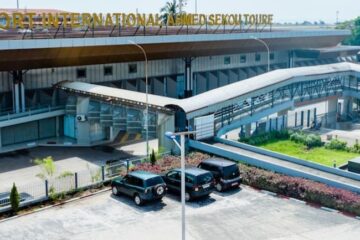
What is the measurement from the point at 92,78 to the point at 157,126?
20802 millimetres

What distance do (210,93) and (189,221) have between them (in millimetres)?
17190

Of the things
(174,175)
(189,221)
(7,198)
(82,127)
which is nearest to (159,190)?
(174,175)

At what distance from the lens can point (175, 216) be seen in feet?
95.6

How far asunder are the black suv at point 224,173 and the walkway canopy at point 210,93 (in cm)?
639

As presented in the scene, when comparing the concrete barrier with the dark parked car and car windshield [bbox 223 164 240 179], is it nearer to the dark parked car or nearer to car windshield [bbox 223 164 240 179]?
car windshield [bbox 223 164 240 179]

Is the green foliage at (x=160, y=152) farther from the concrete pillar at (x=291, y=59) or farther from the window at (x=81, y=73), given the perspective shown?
the concrete pillar at (x=291, y=59)

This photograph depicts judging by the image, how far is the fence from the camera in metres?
30.9

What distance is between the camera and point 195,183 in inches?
1207

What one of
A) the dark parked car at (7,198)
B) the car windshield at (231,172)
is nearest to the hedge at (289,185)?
the car windshield at (231,172)

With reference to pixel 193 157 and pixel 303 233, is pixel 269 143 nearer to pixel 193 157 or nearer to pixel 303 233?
pixel 193 157

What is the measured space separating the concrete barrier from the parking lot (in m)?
2.42

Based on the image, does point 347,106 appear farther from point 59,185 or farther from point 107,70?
point 59,185

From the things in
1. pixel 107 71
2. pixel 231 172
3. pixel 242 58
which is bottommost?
pixel 231 172

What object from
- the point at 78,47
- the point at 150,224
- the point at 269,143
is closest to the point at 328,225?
the point at 150,224
